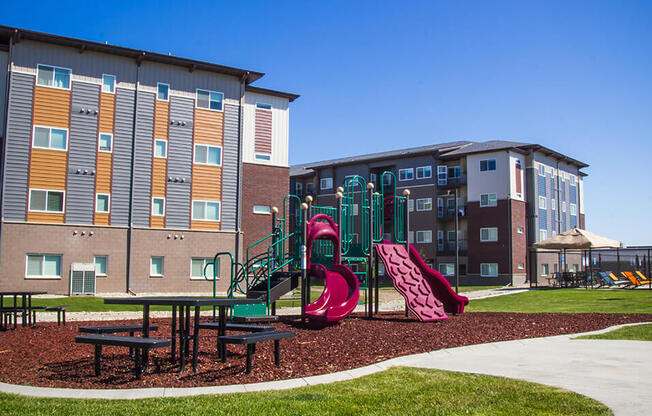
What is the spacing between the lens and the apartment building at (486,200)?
51781 mm

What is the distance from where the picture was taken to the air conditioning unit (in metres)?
30.3

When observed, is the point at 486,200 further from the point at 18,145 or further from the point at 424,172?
the point at 18,145

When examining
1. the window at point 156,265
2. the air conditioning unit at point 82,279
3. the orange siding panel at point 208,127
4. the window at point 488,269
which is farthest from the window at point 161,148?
the window at point 488,269

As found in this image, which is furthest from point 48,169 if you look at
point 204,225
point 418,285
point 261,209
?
point 418,285

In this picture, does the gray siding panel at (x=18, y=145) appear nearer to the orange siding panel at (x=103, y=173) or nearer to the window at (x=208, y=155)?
the orange siding panel at (x=103, y=173)

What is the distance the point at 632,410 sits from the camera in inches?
214

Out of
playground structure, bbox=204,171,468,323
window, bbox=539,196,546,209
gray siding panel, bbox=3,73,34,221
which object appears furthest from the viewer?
window, bbox=539,196,546,209

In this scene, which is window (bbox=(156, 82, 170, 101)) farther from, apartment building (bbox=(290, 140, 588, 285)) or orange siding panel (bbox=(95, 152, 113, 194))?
apartment building (bbox=(290, 140, 588, 285))

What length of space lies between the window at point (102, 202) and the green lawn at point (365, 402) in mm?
27320

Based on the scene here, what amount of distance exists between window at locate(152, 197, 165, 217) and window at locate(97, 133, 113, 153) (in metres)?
3.75

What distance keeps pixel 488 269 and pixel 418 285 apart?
3825cm

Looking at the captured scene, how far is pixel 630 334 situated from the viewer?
12148 mm

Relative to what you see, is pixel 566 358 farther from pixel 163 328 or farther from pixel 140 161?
pixel 140 161

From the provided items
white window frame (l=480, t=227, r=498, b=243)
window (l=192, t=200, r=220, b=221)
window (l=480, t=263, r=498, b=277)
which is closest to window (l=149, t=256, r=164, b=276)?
window (l=192, t=200, r=220, b=221)
